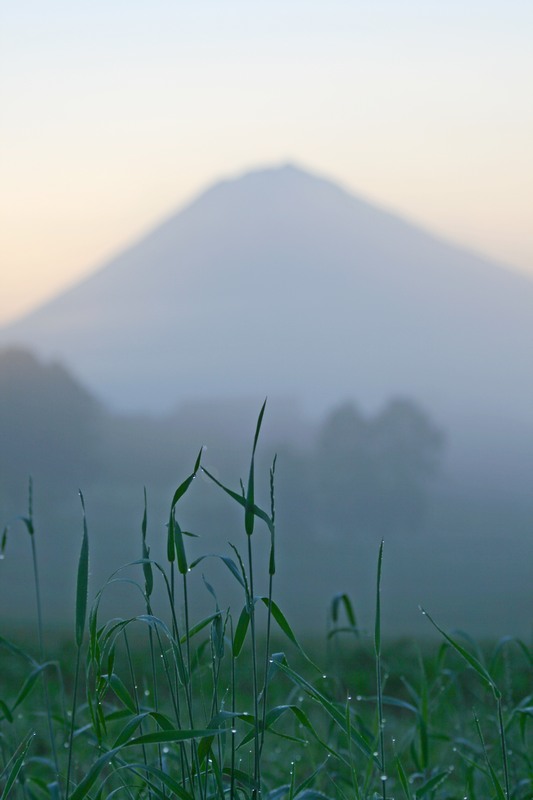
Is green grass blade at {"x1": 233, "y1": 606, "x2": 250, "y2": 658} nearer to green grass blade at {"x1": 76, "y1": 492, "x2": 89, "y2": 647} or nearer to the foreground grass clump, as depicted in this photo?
the foreground grass clump

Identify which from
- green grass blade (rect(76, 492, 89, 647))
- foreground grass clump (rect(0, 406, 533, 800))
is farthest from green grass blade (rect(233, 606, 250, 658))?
green grass blade (rect(76, 492, 89, 647))

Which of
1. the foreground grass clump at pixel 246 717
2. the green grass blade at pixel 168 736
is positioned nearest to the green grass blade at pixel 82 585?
the foreground grass clump at pixel 246 717

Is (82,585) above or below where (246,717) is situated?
above

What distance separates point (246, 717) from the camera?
1.15 m

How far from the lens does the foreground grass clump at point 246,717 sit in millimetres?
1120

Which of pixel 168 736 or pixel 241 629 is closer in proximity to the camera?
pixel 168 736

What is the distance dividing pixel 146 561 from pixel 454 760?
6.05ft

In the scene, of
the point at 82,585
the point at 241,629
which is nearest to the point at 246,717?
the point at 241,629

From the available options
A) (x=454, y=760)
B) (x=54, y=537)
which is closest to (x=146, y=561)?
(x=454, y=760)

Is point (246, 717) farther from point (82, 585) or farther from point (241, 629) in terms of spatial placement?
point (82, 585)

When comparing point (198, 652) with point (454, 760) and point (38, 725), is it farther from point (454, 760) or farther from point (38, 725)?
point (38, 725)

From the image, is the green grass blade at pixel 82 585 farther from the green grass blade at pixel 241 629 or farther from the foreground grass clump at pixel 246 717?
the green grass blade at pixel 241 629

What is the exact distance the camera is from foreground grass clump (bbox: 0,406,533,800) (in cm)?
112

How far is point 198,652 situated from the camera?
139 cm
